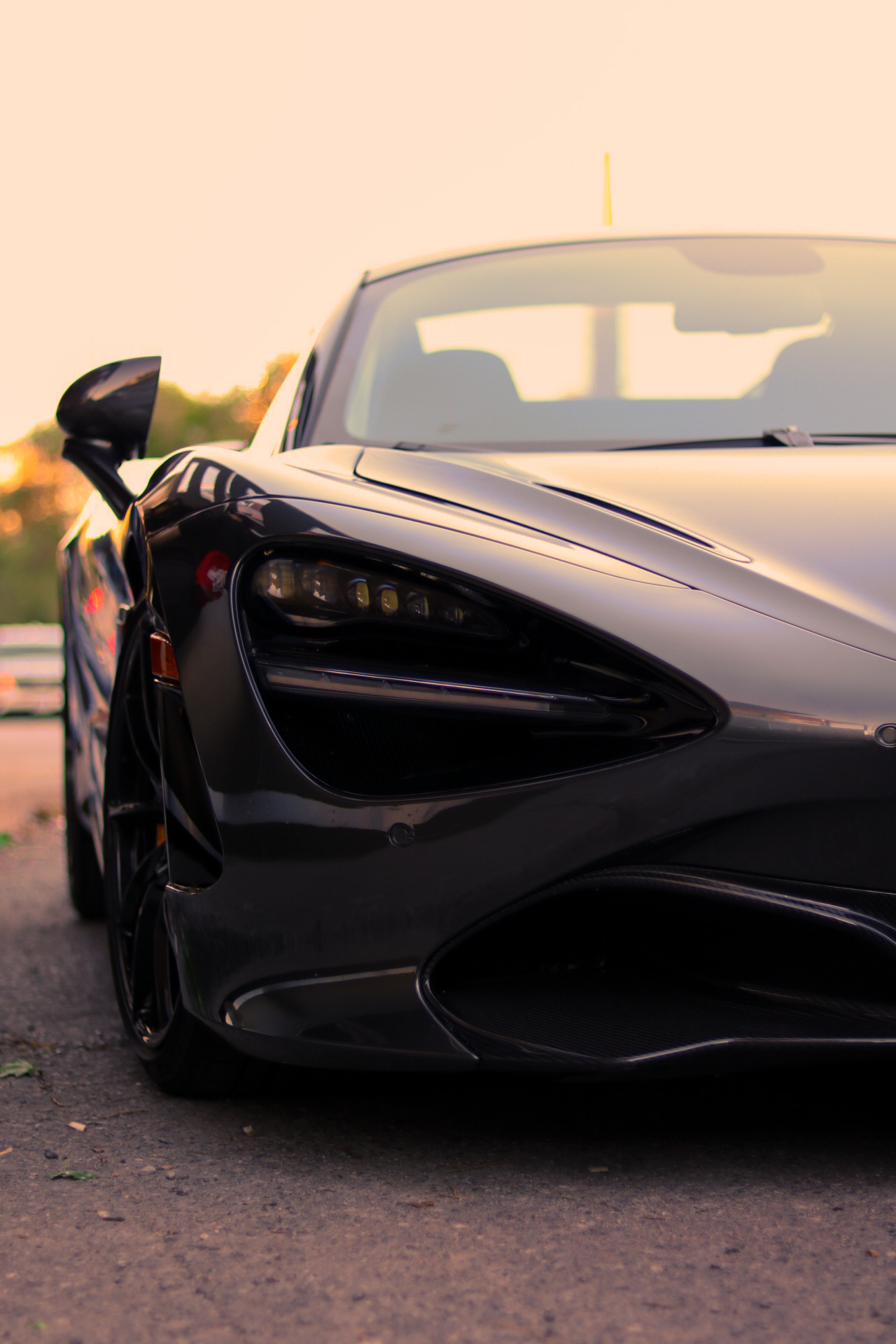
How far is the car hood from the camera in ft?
6.19

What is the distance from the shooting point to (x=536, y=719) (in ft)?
6.03

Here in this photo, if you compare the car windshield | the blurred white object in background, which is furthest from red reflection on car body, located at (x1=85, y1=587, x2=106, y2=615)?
the blurred white object in background

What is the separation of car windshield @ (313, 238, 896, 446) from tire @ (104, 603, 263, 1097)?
1.98 feet

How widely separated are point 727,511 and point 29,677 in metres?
26.3

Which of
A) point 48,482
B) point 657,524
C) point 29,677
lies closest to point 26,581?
point 48,482

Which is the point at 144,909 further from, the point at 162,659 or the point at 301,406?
the point at 301,406

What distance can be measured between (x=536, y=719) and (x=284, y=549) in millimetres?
419

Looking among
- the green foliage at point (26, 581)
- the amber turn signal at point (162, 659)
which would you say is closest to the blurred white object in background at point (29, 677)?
the amber turn signal at point (162, 659)

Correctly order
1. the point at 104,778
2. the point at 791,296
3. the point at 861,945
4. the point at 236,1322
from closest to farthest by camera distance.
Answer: the point at 236,1322 → the point at 861,945 → the point at 104,778 → the point at 791,296

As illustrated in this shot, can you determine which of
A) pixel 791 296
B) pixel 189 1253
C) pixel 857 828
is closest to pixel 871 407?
pixel 791 296

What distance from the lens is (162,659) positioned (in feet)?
6.99

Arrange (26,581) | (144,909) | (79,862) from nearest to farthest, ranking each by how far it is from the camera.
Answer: (144,909)
(79,862)
(26,581)

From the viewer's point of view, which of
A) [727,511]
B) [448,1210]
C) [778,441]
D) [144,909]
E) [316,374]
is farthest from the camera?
[316,374]

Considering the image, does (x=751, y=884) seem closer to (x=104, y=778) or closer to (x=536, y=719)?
(x=536, y=719)
